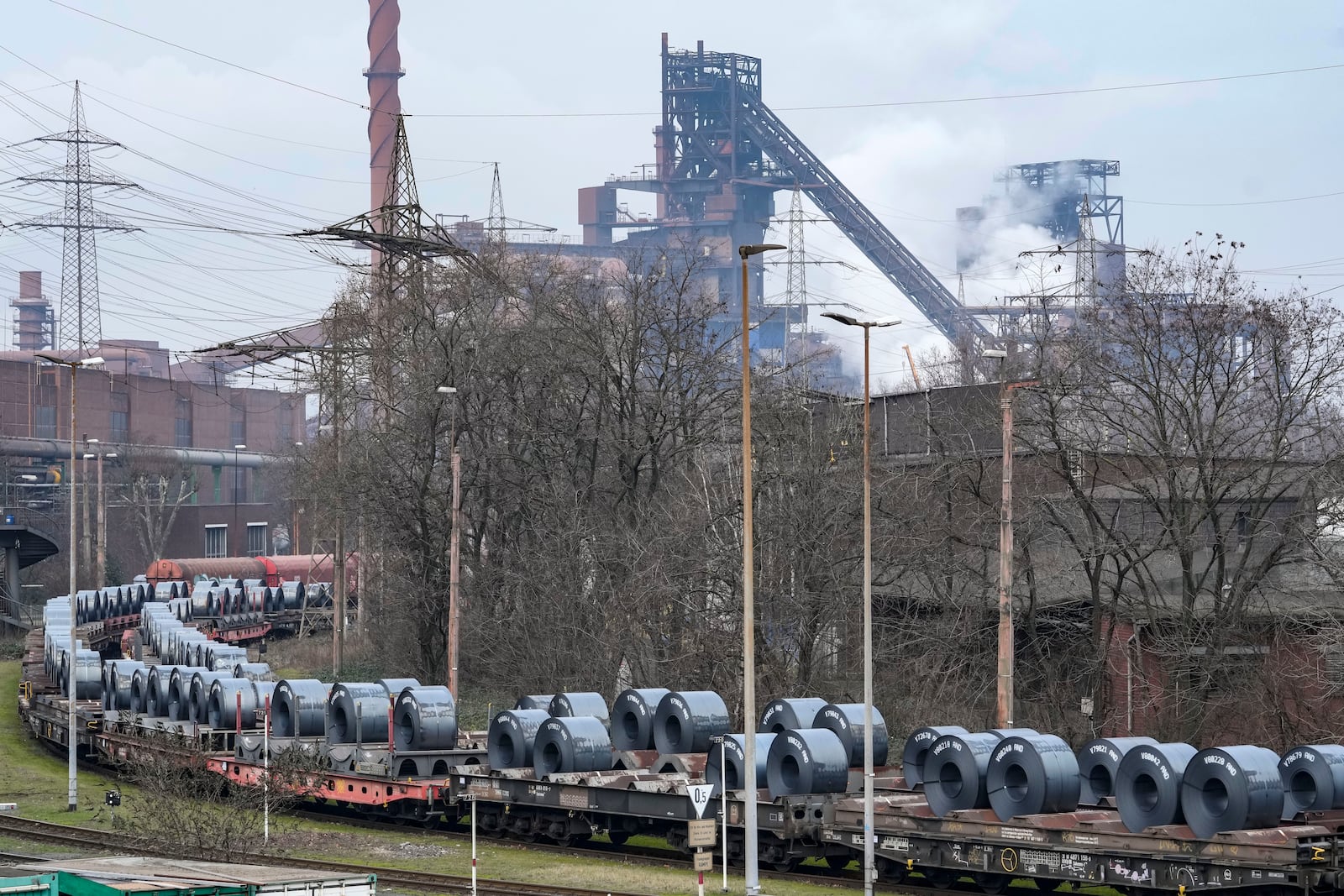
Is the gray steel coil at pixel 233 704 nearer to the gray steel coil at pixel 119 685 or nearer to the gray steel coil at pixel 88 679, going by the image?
the gray steel coil at pixel 119 685

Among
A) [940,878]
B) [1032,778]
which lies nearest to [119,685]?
A: [940,878]

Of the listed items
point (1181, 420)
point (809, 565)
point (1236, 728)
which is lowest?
point (1236, 728)

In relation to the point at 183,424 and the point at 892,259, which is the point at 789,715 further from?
the point at 892,259

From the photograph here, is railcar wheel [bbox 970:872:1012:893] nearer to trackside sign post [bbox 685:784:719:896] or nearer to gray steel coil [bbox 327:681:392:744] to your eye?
trackside sign post [bbox 685:784:719:896]

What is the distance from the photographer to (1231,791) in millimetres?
18859

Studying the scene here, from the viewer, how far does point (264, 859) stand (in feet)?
70.2

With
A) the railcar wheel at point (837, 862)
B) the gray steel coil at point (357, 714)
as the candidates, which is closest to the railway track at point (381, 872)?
the railcar wheel at point (837, 862)

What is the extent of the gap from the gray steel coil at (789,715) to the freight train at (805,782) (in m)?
0.04

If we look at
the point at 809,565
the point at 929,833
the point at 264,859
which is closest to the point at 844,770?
the point at 929,833

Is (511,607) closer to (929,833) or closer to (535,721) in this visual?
(535,721)

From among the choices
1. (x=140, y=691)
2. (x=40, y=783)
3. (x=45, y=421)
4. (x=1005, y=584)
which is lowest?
(x=40, y=783)

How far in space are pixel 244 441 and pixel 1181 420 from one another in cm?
10385

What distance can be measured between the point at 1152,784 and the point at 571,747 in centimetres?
946

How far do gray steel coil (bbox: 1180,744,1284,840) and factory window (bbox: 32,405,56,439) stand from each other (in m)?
95.1
